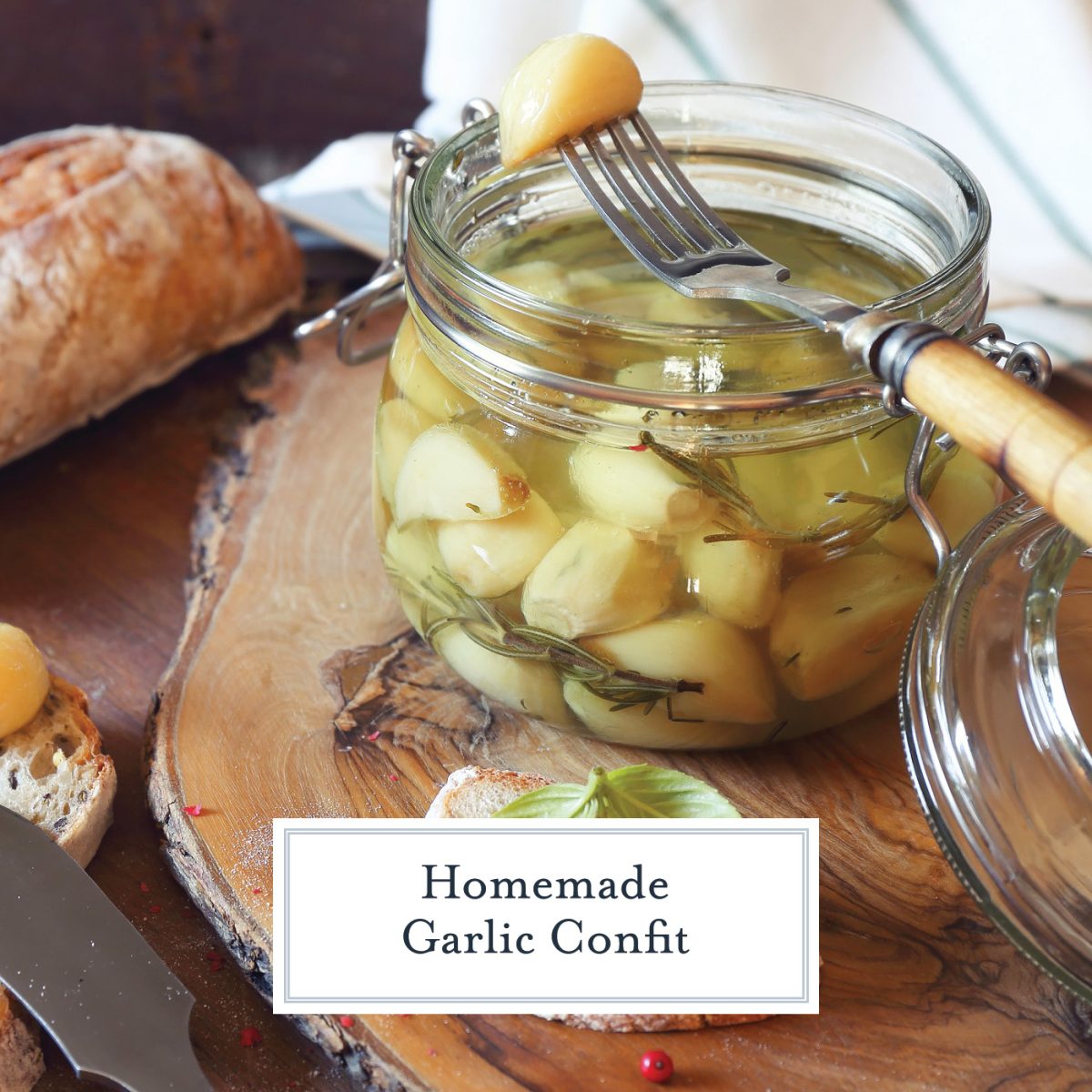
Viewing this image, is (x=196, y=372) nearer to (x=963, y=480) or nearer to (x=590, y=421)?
(x=590, y=421)

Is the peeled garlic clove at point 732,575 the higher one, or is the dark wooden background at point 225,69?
the peeled garlic clove at point 732,575

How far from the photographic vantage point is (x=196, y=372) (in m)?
1.63

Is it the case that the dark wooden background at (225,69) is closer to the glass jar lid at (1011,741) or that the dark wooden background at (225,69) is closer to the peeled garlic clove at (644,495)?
the peeled garlic clove at (644,495)

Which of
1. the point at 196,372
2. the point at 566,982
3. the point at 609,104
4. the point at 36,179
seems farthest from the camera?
the point at 196,372

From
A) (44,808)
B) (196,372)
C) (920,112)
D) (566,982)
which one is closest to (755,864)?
(566,982)

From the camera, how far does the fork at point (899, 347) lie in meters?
0.69

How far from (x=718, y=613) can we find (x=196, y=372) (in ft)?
3.10

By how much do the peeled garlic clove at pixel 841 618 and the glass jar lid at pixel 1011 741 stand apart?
0.06 metres

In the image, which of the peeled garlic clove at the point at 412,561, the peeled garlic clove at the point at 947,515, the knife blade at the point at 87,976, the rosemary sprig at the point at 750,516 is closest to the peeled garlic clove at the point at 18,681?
the knife blade at the point at 87,976

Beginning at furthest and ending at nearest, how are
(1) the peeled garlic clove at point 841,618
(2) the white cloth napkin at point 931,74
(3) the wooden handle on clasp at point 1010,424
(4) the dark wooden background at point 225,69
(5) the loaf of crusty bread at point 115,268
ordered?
(4) the dark wooden background at point 225,69, (2) the white cloth napkin at point 931,74, (5) the loaf of crusty bread at point 115,268, (1) the peeled garlic clove at point 841,618, (3) the wooden handle on clasp at point 1010,424

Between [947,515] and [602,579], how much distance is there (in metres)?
0.28

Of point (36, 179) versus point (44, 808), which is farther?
point (36, 179)

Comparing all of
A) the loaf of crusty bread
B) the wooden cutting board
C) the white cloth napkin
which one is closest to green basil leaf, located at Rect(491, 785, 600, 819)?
the wooden cutting board

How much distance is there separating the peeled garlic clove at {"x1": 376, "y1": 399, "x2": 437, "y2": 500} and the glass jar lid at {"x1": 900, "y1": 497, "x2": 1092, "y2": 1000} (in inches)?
14.9
